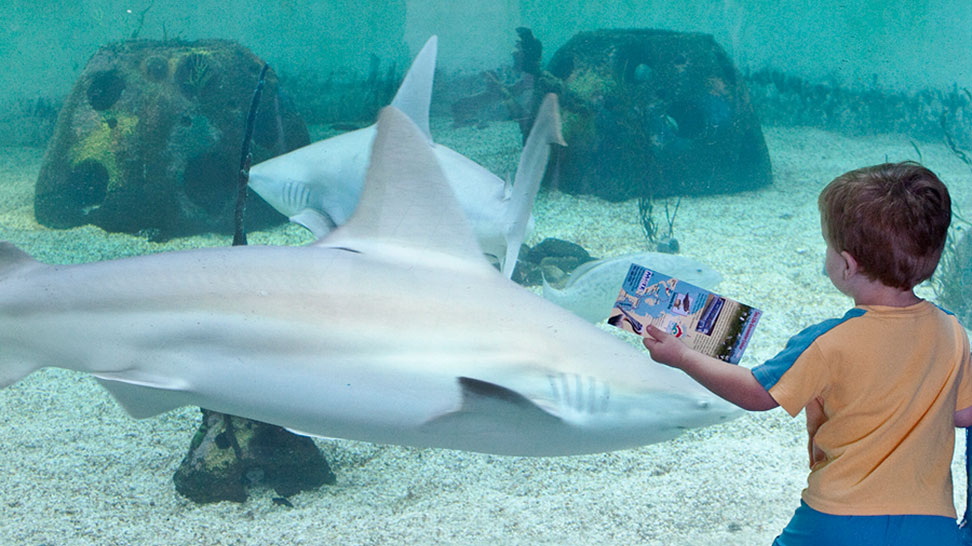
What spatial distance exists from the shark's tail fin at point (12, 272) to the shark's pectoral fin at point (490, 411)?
110cm

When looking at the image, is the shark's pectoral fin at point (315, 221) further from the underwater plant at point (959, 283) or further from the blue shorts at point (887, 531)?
the underwater plant at point (959, 283)

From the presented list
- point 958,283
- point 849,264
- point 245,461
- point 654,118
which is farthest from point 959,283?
point 245,461

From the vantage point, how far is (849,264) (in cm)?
131

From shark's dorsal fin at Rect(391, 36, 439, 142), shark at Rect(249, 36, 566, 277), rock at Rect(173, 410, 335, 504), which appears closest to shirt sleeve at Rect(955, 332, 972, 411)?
shark at Rect(249, 36, 566, 277)

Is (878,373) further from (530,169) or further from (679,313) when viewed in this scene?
(530,169)

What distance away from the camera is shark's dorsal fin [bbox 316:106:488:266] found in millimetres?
1568

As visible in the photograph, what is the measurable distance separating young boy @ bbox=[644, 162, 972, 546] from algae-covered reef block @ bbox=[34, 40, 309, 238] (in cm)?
700

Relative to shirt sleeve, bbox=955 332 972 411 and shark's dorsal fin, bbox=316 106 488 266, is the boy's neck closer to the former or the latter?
shirt sleeve, bbox=955 332 972 411

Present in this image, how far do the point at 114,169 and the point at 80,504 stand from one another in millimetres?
5776

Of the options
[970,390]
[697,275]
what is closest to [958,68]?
[697,275]

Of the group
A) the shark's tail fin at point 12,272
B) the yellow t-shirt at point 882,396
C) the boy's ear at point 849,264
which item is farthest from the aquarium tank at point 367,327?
the boy's ear at point 849,264

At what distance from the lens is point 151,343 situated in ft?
4.75

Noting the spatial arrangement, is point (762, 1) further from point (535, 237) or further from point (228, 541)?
point (228, 541)

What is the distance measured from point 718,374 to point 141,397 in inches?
56.7
